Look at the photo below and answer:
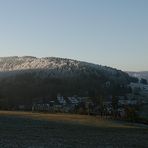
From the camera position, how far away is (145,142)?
51.6 metres

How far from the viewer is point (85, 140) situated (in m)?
49.2

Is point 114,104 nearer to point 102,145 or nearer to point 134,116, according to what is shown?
point 134,116

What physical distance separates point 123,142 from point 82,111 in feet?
251

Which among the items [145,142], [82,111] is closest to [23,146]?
[145,142]

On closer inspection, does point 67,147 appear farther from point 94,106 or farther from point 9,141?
point 94,106

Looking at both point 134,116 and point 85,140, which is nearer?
point 85,140

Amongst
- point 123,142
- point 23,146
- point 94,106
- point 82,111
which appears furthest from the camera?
point 94,106

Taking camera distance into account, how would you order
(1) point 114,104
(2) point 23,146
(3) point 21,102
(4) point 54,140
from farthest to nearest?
1. (3) point 21,102
2. (1) point 114,104
3. (4) point 54,140
4. (2) point 23,146

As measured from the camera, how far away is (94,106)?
14662 centimetres

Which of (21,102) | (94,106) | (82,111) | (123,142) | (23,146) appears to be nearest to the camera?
(23,146)

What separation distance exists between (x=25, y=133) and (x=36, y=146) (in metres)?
12.4

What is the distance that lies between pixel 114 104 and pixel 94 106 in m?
12.2

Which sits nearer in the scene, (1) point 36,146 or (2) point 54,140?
(1) point 36,146

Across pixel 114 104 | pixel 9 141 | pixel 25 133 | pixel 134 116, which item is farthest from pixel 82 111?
pixel 9 141
